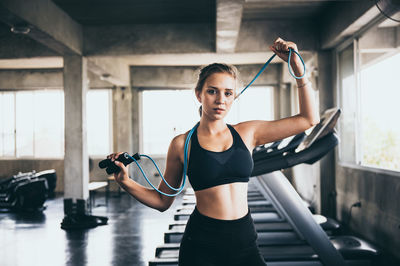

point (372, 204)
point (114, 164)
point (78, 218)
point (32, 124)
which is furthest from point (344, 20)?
point (32, 124)

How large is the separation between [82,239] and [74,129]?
1898 mm

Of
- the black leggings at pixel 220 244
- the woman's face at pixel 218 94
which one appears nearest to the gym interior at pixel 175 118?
the woman's face at pixel 218 94

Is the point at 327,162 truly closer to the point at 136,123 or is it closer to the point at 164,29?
the point at 164,29

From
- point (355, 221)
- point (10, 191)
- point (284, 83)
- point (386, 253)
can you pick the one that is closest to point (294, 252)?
point (386, 253)

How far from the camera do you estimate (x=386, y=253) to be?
12.0 ft

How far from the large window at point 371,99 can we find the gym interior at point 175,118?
2 centimetres

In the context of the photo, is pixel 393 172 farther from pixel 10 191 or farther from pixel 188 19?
pixel 10 191

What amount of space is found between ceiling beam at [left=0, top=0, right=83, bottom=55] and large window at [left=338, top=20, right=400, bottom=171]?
3929 mm

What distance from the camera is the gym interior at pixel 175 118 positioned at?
355 centimetres

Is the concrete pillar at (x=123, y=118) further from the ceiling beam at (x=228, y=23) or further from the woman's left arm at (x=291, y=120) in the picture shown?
the woman's left arm at (x=291, y=120)

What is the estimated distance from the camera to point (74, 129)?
18.7ft

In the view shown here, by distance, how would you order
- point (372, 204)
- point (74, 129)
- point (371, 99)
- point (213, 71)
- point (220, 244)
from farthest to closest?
point (74, 129), point (371, 99), point (372, 204), point (213, 71), point (220, 244)

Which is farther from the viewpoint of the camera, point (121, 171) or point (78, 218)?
point (78, 218)

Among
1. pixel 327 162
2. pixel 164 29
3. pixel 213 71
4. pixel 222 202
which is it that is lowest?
pixel 327 162
